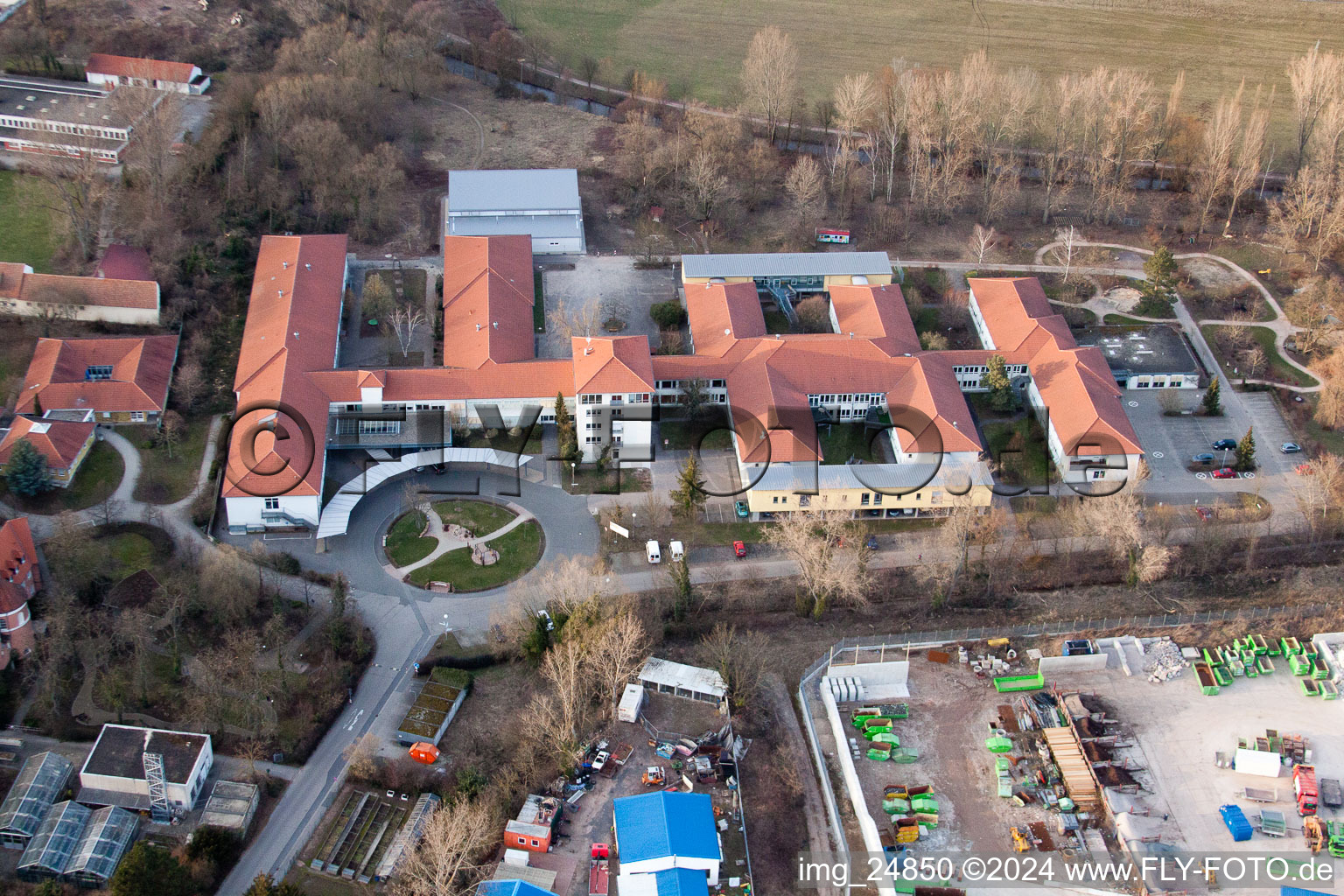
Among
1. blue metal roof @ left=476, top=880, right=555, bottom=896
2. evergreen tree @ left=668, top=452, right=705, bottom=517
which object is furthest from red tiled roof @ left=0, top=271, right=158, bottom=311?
blue metal roof @ left=476, top=880, right=555, bottom=896

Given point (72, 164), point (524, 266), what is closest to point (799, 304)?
point (524, 266)

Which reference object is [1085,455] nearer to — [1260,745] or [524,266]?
[1260,745]

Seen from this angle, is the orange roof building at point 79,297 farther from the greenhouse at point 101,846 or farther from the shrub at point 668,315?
the greenhouse at point 101,846

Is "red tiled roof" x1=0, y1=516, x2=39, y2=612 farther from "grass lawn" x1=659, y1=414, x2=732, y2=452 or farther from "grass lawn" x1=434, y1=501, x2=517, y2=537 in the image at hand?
"grass lawn" x1=659, y1=414, x2=732, y2=452

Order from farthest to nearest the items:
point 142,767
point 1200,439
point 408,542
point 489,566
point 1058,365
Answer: point 1058,365 < point 1200,439 < point 408,542 < point 489,566 < point 142,767

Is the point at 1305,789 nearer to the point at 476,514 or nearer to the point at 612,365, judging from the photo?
the point at 612,365

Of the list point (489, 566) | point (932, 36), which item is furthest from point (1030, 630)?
point (932, 36)

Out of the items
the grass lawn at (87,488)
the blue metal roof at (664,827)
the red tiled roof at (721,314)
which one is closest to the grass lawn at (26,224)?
the grass lawn at (87,488)
